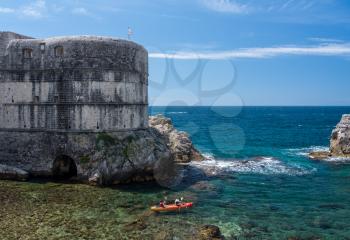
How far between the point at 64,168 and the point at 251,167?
731 inches

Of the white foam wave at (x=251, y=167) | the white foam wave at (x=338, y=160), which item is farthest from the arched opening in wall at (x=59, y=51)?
the white foam wave at (x=338, y=160)

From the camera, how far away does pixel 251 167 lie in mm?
39281

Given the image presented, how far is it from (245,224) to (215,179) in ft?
39.1

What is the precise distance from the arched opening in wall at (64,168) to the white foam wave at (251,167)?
1219 cm

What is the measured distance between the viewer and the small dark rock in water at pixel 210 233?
18328 millimetres

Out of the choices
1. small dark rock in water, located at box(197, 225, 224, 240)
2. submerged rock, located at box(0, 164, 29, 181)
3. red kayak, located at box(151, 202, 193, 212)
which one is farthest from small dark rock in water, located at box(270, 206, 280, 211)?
submerged rock, located at box(0, 164, 29, 181)

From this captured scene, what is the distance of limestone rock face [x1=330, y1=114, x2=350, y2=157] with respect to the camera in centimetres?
4552

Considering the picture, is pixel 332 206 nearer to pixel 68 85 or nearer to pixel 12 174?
pixel 68 85

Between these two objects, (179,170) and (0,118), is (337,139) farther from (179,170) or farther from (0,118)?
(0,118)

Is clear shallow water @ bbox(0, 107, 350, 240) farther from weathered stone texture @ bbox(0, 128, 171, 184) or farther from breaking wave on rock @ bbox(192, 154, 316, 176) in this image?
weathered stone texture @ bbox(0, 128, 171, 184)

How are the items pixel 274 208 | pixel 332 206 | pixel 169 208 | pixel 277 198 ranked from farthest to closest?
pixel 277 198 → pixel 332 206 → pixel 274 208 → pixel 169 208

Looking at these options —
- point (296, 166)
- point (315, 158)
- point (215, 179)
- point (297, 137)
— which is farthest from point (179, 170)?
point (297, 137)

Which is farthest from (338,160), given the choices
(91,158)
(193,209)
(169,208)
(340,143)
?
(91,158)

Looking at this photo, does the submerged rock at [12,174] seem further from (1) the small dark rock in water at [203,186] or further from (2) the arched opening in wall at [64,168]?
(1) the small dark rock in water at [203,186]
